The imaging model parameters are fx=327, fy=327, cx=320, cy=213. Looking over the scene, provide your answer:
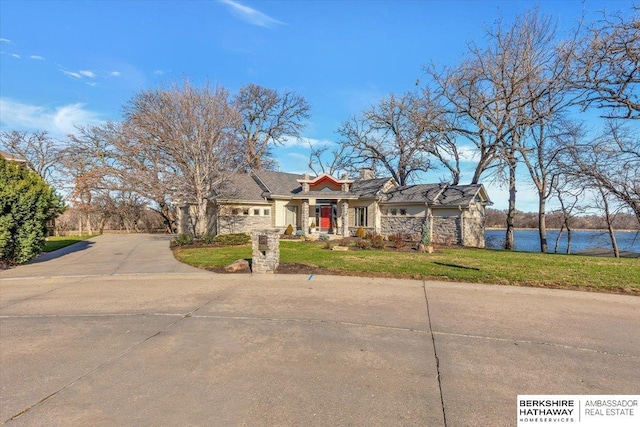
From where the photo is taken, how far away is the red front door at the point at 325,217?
24797mm

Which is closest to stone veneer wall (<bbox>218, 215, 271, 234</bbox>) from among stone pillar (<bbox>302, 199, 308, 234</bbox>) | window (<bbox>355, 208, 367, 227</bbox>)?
stone pillar (<bbox>302, 199, 308, 234</bbox>)

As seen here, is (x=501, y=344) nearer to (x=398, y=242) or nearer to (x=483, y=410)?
(x=483, y=410)

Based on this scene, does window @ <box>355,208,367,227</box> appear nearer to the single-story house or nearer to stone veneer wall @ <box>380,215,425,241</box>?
the single-story house

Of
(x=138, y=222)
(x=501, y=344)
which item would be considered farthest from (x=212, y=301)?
(x=138, y=222)

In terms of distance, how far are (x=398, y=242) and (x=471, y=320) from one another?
37.1 ft

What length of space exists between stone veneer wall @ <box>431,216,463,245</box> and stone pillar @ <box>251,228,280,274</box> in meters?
14.8

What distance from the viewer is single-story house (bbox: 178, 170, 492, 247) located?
73.0 ft

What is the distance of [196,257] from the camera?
44.2ft

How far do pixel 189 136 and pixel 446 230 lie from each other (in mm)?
17180

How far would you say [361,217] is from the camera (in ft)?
80.8

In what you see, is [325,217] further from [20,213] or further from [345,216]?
[20,213]

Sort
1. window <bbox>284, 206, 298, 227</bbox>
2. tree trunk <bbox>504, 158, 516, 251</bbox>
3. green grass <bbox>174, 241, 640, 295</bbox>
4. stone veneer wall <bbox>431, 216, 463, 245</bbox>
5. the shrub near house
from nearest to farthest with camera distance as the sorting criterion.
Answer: green grass <bbox>174, 241, 640, 295</bbox>, the shrub near house, stone veneer wall <bbox>431, 216, 463, 245</bbox>, tree trunk <bbox>504, 158, 516, 251</bbox>, window <bbox>284, 206, 298, 227</bbox>

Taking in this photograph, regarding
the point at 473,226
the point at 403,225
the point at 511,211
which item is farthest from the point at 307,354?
the point at 511,211

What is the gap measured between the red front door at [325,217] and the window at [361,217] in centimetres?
206
